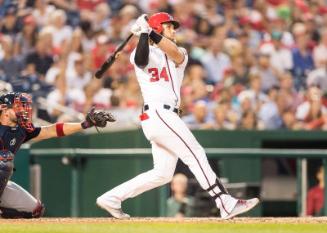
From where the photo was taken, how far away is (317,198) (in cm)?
1295

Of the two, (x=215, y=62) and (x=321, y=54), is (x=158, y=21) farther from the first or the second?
(x=321, y=54)

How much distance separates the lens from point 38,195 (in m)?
13.3

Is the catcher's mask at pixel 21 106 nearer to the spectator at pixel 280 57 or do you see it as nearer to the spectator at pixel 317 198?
the spectator at pixel 317 198

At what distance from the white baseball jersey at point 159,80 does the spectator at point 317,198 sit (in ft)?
13.3

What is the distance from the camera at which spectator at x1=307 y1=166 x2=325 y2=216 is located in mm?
12789

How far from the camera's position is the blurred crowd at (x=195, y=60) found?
14414 mm

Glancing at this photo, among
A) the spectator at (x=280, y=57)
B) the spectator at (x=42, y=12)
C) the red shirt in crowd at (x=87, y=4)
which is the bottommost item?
the spectator at (x=280, y=57)

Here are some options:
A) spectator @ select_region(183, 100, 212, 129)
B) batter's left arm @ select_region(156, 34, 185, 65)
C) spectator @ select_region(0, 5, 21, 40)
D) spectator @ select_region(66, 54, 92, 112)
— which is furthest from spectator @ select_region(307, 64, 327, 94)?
batter's left arm @ select_region(156, 34, 185, 65)

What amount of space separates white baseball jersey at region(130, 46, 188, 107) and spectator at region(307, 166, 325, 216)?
406cm

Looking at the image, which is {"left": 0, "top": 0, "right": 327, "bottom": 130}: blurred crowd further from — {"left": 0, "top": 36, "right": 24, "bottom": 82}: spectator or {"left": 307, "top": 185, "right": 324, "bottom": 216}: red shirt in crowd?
{"left": 307, "top": 185, "right": 324, "bottom": 216}: red shirt in crowd

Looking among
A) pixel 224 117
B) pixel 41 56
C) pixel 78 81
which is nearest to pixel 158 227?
pixel 224 117

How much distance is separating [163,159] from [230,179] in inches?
153

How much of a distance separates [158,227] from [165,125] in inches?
33.9

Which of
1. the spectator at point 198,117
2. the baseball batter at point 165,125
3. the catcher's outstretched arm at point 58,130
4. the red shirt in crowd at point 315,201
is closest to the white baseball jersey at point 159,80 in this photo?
the baseball batter at point 165,125
